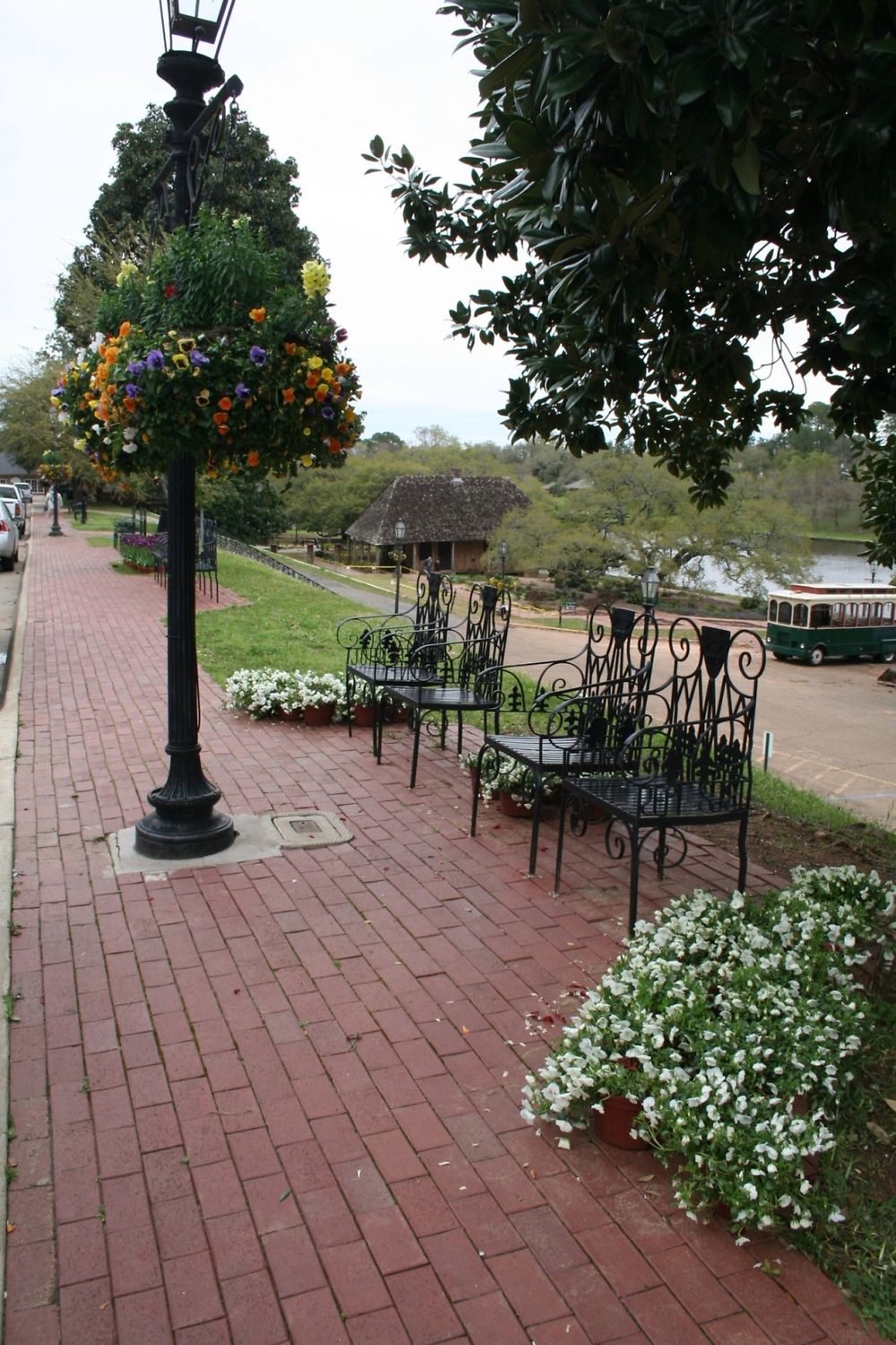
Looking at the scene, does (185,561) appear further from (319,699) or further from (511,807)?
(319,699)

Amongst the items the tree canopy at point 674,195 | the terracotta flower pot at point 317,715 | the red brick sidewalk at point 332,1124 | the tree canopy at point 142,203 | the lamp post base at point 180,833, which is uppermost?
the tree canopy at point 142,203

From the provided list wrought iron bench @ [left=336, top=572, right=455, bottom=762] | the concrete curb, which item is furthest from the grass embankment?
wrought iron bench @ [left=336, top=572, right=455, bottom=762]

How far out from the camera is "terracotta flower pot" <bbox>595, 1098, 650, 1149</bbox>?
10.3 ft

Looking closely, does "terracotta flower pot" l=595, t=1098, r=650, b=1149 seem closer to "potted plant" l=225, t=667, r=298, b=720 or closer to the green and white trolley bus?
"potted plant" l=225, t=667, r=298, b=720

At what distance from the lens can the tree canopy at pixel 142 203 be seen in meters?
27.9

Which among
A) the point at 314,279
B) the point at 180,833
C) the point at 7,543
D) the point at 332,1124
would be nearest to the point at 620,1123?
the point at 332,1124

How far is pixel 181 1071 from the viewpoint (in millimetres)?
3506

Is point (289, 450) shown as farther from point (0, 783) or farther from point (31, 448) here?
point (31, 448)

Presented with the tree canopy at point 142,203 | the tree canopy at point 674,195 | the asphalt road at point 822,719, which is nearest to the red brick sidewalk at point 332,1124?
the tree canopy at point 674,195

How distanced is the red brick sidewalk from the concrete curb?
0.13 feet

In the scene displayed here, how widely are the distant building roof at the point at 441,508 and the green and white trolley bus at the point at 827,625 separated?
68.9 feet

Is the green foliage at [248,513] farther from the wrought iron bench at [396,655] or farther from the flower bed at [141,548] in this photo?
the wrought iron bench at [396,655]

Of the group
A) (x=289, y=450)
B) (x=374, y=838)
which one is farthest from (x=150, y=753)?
(x=289, y=450)

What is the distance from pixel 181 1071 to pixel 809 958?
215 centimetres
